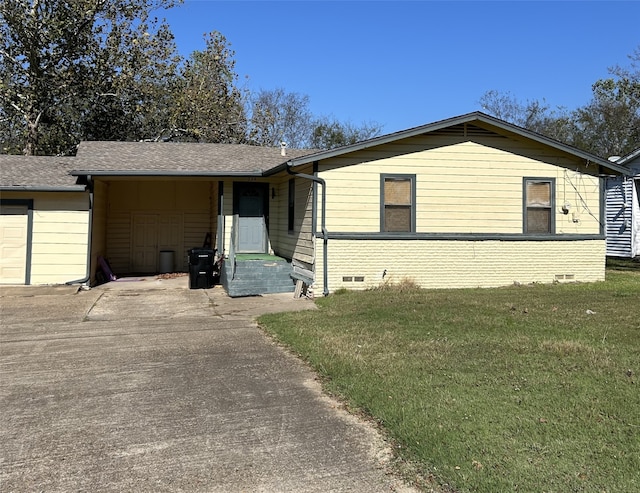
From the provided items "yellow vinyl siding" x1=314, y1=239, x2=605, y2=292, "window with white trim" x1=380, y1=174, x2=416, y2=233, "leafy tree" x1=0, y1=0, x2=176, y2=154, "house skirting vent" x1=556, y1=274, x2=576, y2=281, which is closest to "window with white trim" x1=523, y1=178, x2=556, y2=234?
"yellow vinyl siding" x1=314, y1=239, x2=605, y2=292

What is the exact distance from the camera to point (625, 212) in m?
21.2

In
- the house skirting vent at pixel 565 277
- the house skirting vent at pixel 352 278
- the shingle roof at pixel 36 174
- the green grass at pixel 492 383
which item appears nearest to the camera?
the green grass at pixel 492 383

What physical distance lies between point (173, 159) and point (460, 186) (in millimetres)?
7951

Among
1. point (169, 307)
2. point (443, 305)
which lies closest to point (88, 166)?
point (169, 307)

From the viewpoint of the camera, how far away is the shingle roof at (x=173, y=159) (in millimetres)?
13703

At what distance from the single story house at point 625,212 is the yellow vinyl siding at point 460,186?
9004mm

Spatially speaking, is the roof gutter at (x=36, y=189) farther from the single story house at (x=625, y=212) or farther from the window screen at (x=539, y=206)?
the single story house at (x=625, y=212)

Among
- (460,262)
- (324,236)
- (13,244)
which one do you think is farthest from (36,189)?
(460,262)

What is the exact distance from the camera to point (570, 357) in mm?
5980

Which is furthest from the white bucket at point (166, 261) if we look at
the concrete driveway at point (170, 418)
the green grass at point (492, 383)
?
the green grass at point (492, 383)

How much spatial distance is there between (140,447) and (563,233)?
11.8 meters

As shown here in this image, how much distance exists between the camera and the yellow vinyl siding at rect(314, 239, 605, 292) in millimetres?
12078

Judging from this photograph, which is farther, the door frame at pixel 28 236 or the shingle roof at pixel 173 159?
the shingle roof at pixel 173 159

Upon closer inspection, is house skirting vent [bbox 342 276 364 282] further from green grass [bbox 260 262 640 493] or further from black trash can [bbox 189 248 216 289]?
black trash can [bbox 189 248 216 289]
